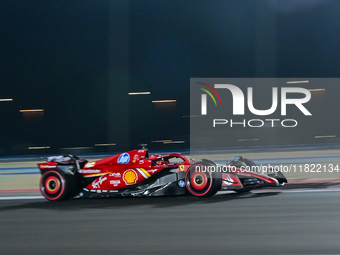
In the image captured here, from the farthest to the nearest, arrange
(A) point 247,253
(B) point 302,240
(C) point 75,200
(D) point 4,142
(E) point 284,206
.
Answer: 1. (D) point 4,142
2. (C) point 75,200
3. (E) point 284,206
4. (B) point 302,240
5. (A) point 247,253

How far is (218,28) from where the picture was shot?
2319 cm

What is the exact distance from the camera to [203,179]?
627cm

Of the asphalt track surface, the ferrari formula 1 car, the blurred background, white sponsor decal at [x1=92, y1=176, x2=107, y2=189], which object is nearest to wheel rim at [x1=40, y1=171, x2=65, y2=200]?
the ferrari formula 1 car

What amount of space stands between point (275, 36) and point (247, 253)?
827 inches

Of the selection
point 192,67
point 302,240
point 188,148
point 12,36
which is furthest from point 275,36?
point 302,240

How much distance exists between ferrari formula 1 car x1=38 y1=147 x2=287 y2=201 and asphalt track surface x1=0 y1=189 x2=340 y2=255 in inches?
6.9

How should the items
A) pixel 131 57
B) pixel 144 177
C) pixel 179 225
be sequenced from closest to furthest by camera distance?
pixel 179 225
pixel 144 177
pixel 131 57

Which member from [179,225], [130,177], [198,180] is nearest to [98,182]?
[130,177]

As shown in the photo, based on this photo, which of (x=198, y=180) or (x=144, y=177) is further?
(x=144, y=177)

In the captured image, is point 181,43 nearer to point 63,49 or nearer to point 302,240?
point 63,49

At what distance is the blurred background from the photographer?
869 inches

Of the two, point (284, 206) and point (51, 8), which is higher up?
point (51, 8)

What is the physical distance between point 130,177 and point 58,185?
4.13 feet

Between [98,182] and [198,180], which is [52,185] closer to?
[98,182]
